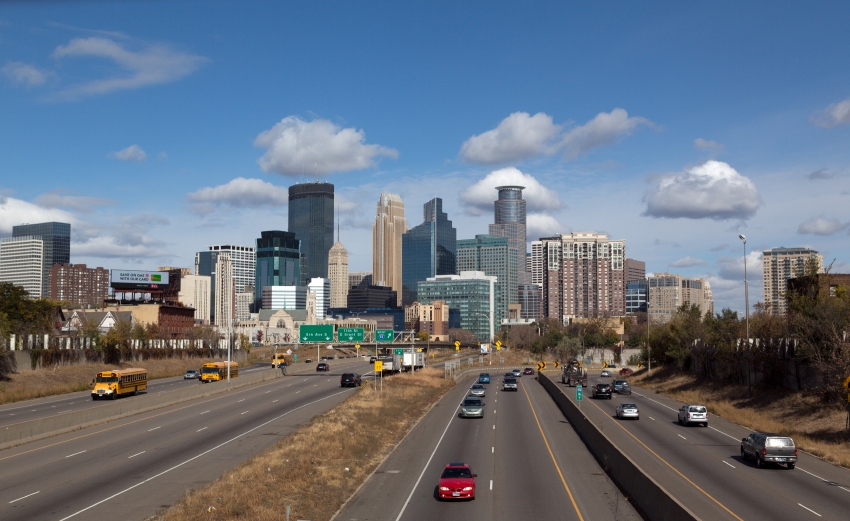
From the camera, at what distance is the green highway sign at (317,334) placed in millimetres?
126750

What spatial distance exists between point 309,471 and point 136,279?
134m

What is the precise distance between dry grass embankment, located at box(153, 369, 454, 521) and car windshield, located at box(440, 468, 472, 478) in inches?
154

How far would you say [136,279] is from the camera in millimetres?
154000

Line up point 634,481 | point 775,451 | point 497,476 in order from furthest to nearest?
1. point 775,451
2. point 497,476
3. point 634,481

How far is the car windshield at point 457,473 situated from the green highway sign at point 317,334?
10006cm

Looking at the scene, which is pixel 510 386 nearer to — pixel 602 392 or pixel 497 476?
pixel 602 392

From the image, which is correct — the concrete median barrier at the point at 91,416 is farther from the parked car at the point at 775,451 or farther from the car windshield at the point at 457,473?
the parked car at the point at 775,451

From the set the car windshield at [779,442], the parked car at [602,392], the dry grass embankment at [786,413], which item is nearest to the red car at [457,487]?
the car windshield at [779,442]

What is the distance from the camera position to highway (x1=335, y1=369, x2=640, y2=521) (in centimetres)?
2511

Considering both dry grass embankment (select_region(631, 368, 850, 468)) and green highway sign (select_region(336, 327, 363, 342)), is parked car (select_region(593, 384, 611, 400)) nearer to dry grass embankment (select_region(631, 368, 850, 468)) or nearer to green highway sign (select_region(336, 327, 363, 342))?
dry grass embankment (select_region(631, 368, 850, 468))

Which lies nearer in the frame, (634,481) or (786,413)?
(634,481)

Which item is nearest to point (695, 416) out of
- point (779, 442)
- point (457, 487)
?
point (779, 442)

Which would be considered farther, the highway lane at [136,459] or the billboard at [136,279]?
the billboard at [136,279]

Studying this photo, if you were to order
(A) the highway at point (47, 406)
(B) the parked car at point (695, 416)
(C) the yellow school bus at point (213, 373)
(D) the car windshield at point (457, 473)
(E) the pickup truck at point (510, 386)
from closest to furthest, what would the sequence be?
(D) the car windshield at point (457, 473) → (B) the parked car at point (695, 416) → (A) the highway at point (47, 406) → (E) the pickup truck at point (510, 386) → (C) the yellow school bus at point (213, 373)
